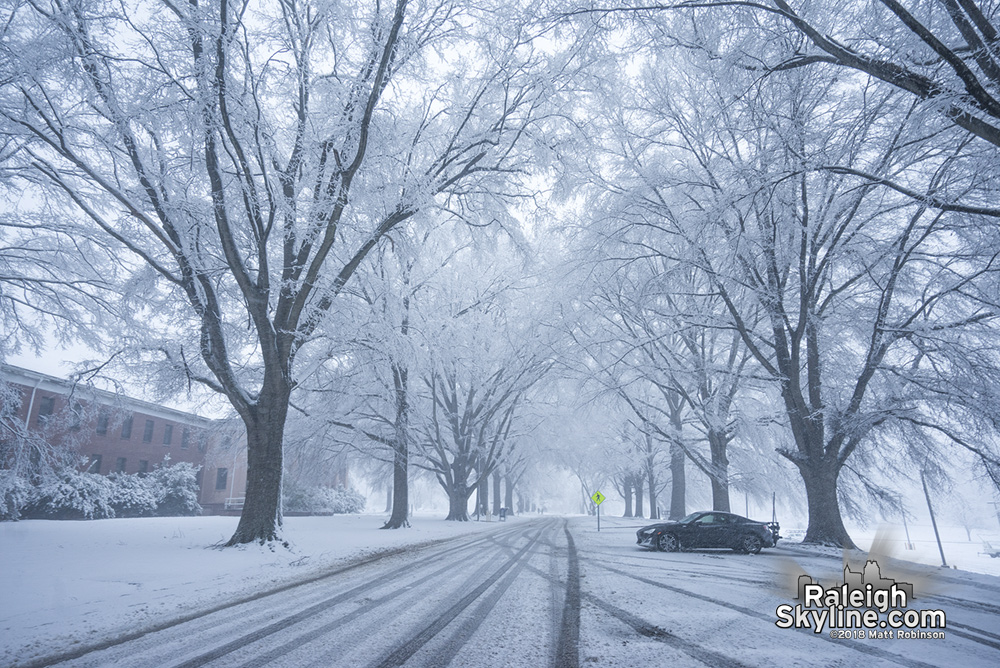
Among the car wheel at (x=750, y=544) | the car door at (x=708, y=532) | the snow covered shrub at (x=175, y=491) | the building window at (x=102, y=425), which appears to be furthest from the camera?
the building window at (x=102, y=425)

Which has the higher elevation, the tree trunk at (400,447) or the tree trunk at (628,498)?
the tree trunk at (400,447)

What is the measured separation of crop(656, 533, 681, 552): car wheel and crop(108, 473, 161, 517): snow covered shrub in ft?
85.8

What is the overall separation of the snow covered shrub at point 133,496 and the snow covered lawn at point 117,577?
13.9 metres

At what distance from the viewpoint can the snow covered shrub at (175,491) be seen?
2894 centimetres

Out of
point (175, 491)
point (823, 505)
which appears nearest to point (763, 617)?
point (823, 505)

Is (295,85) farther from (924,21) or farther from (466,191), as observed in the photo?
(924,21)

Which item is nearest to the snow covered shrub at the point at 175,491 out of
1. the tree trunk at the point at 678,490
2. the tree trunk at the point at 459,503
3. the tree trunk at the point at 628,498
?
the tree trunk at the point at 459,503

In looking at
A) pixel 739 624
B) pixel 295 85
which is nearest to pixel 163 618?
pixel 739 624

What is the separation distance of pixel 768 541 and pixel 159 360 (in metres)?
17.9

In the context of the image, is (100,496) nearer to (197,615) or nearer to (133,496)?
(133,496)

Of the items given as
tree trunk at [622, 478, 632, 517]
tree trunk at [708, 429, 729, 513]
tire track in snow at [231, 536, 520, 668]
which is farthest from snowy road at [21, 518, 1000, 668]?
tree trunk at [622, 478, 632, 517]

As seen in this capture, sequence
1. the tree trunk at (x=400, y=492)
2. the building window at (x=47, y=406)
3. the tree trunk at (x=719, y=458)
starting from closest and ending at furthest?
the tree trunk at (x=719, y=458) < the tree trunk at (x=400, y=492) < the building window at (x=47, y=406)

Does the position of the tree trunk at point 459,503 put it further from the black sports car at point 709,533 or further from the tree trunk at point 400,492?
the black sports car at point 709,533

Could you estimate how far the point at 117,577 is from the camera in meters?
7.04
